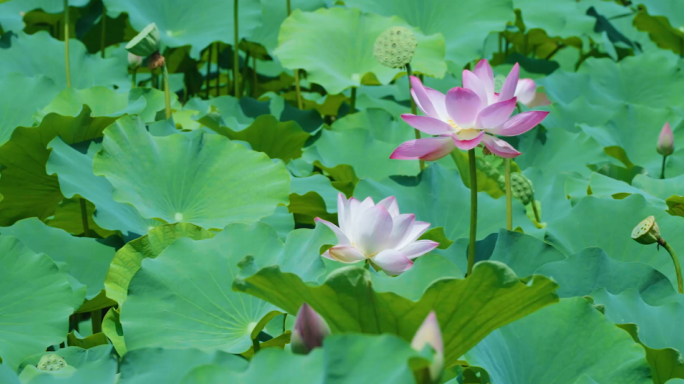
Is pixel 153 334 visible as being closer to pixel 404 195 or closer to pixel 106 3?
pixel 404 195

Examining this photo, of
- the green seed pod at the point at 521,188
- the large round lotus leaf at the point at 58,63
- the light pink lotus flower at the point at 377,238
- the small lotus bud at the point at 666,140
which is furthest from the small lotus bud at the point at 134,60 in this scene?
the small lotus bud at the point at 666,140

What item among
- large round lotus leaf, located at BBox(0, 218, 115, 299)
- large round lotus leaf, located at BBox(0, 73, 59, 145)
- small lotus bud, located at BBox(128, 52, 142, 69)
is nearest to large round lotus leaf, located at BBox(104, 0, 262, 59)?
small lotus bud, located at BBox(128, 52, 142, 69)

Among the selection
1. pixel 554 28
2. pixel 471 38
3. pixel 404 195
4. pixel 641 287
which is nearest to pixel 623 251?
pixel 641 287

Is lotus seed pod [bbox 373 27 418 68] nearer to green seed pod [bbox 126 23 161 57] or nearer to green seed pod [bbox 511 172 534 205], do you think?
green seed pod [bbox 511 172 534 205]

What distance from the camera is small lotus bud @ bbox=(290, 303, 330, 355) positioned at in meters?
0.70

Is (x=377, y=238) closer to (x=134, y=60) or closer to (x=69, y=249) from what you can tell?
(x=69, y=249)

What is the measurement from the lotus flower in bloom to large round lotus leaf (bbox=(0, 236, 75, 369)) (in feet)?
1.97

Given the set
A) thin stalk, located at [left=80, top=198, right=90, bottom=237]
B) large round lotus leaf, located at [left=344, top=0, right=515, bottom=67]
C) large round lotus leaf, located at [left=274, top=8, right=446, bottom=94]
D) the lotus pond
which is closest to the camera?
the lotus pond

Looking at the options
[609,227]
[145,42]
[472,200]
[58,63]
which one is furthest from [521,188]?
[58,63]

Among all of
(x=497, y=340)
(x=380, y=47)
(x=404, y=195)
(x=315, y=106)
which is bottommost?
(x=315, y=106)

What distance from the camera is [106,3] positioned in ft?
7.15

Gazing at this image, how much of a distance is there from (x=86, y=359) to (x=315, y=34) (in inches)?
56.8

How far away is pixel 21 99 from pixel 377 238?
1.20 m

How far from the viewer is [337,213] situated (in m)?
1.54
